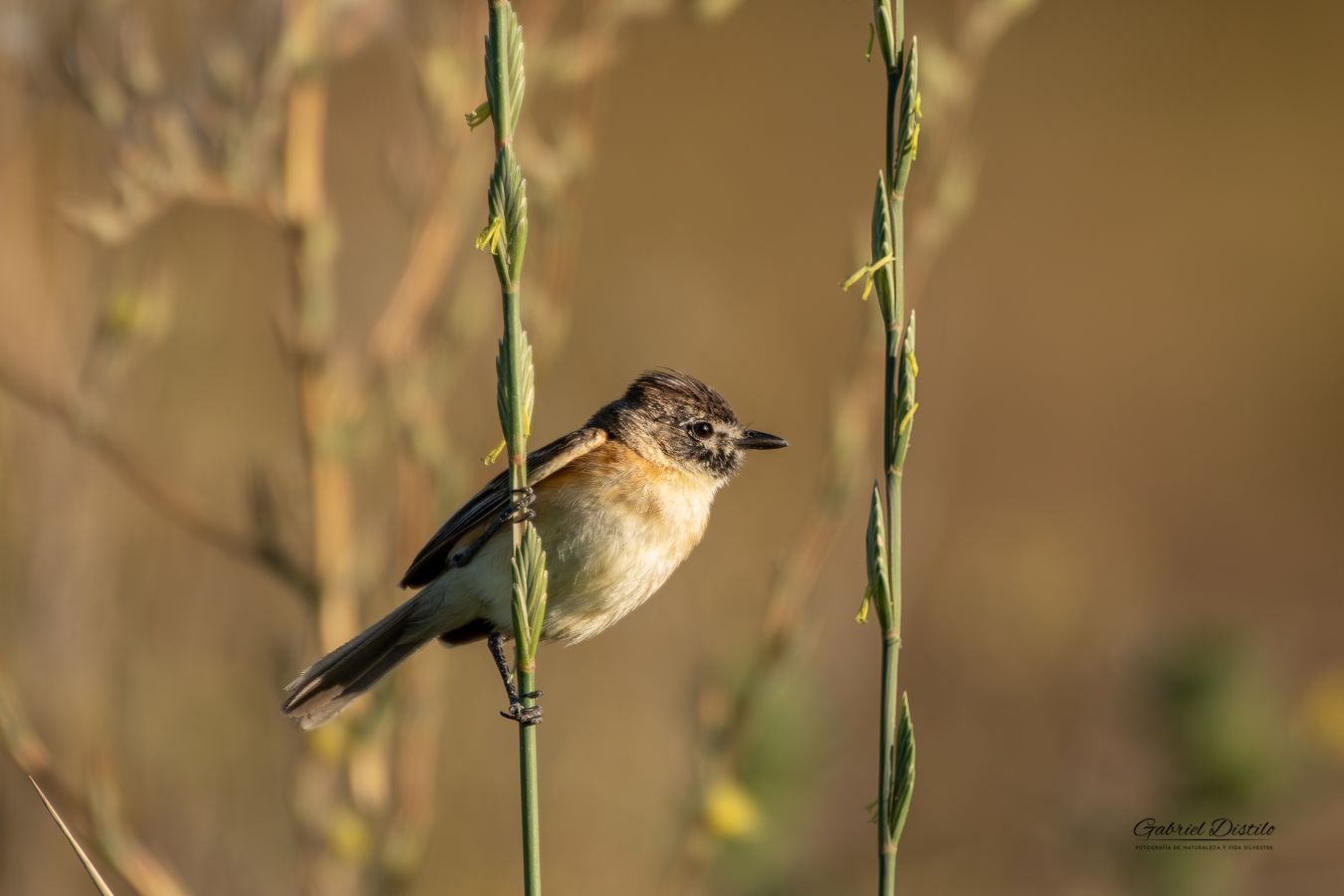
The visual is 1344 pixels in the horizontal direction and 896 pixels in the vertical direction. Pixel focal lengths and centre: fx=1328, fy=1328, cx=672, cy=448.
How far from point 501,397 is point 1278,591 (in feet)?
27.3

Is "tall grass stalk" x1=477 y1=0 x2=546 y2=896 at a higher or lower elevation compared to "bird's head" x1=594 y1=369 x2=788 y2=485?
lower

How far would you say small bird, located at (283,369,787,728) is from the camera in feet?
10.5

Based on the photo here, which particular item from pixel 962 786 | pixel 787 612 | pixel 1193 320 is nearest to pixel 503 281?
pixel 787 612

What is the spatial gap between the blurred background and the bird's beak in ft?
0.90

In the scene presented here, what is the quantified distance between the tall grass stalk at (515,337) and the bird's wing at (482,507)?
141 cm

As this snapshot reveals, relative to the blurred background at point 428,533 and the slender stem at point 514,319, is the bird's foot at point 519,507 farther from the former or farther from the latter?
the blurred background at point 428,533

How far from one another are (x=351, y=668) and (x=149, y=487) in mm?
657

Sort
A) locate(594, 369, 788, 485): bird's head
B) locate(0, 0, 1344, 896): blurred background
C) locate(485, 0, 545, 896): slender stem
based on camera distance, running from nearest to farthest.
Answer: locate(485, 0, 545, 896): slender stem < locate(0, 0, 1344, 896): blurred background < locate(594, 369, 788, 485): bird's head

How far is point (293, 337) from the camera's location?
341cm

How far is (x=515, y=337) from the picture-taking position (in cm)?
162

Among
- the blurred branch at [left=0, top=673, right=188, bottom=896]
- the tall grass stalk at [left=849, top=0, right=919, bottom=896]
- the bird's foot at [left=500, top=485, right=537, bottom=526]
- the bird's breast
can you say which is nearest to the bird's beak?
the bird's breast

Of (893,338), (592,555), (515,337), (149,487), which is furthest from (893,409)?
(149,487)

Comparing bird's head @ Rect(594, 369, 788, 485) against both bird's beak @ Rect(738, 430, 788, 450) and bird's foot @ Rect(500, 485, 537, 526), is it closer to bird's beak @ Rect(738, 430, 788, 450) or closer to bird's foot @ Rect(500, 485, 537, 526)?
bird's beak @ Rect(738, 430, 788, 450)

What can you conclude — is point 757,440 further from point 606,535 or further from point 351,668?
point 351,668
